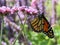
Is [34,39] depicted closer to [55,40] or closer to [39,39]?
[39,39]

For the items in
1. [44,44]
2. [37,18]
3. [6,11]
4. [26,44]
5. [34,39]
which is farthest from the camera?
[34,39]

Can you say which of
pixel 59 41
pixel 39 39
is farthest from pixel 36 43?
pixel 59 41

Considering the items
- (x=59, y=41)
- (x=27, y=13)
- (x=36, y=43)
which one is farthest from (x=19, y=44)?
(x=27, y=13)

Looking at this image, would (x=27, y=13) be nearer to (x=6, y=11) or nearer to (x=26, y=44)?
(x=6, y=11)

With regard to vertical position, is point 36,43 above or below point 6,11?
below

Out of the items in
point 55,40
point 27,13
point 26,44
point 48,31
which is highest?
point 27,13

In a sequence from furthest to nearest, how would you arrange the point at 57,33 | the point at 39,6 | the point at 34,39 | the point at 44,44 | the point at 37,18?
the point at 57,33
the point at 34,39
the point at 44,44
the point at 39,6
the point at 37,18

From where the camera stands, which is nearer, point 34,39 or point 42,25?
point 42,25
